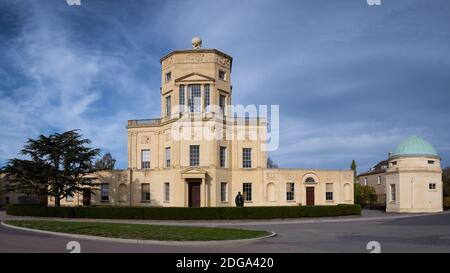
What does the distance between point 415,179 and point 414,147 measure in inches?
152

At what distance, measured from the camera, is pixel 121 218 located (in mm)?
36719

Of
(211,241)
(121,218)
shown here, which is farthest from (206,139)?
(211,241)

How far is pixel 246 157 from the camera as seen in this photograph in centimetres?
5019

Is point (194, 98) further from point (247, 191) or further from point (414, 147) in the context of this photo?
point (414, 147)

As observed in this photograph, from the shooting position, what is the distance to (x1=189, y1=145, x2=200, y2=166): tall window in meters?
46.2

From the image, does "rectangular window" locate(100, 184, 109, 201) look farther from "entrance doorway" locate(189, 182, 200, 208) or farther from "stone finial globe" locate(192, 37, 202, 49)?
"stone finial globe" locate(192, 37, 202, 49)

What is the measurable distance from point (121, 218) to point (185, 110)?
15.6 meters

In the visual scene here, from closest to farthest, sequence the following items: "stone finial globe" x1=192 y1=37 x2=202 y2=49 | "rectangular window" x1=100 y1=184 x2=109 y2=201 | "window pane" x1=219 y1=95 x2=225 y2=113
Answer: "window pane" x1=219 y1=95 x2=225 y2=113 < "stone finial globe" x1=192 y1=37 x2=202 y2=49 < "rectangular window" x1=100 y1=184 x2=109 y2=201

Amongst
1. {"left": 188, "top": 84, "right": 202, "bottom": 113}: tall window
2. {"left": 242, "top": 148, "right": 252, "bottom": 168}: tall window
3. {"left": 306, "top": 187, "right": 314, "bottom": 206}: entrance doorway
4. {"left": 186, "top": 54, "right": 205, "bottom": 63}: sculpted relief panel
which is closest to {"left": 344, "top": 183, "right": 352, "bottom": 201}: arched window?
{"left": 306, "top": 187, "right": 314, "bottom": 206}: entrance doorway

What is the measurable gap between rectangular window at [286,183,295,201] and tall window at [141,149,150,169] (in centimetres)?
1713

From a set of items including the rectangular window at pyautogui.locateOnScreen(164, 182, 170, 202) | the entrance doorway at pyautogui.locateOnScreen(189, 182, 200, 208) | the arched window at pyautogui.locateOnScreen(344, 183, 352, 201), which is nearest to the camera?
the entrance doorway at pyautogui.locateOnScreen(189, 182, 200, 208)

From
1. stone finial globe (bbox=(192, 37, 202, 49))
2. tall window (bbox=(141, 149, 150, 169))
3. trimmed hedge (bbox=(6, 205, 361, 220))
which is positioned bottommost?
trimmed hedge (bbox=(6, 205, 361, 220))

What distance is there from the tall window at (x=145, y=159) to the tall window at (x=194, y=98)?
27.2ft

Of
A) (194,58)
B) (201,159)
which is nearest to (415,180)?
(201,159)
